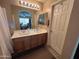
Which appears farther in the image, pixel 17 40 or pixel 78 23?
pixel 17 40

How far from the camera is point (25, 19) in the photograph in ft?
6.83

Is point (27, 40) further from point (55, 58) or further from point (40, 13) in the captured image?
point (40, 13)

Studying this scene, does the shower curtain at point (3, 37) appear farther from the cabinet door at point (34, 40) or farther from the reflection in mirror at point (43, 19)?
the reflection in mirror at point (43, 19)

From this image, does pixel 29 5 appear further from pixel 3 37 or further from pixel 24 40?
pixel 3 37

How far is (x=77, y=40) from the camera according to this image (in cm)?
79

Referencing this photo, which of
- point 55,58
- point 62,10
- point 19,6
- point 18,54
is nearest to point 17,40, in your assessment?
point 18,54

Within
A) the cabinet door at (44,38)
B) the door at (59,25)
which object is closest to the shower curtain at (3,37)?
the cabinet door at (44,38)

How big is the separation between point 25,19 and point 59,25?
1356 millimetres

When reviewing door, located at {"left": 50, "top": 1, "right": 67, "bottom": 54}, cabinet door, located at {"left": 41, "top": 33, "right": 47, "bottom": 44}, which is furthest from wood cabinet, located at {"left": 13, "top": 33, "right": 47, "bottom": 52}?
door, located at {"left": 50, "top": 1, "right": 67, "bottom": 54}

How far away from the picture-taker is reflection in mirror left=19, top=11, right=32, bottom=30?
79.0 inches

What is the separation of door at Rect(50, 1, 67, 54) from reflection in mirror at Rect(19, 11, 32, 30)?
1001 mm

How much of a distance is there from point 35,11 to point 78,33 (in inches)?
78.3

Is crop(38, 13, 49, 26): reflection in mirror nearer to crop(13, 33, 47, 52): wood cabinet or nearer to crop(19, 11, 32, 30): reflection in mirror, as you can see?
crop(19, 11, 32, 30): reflection in mirror

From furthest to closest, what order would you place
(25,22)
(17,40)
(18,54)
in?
1. (25,22)
2. (18,54)
3. (17,40)
